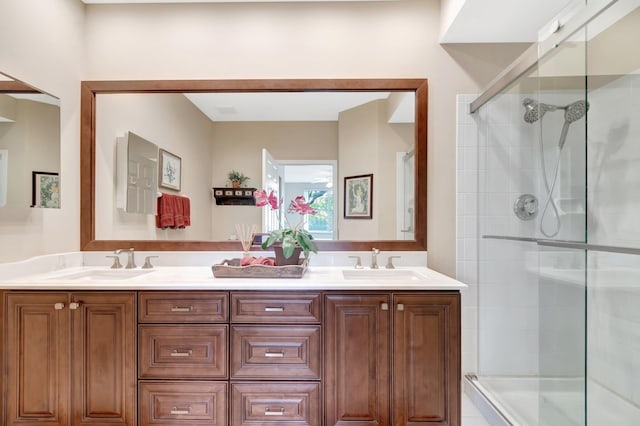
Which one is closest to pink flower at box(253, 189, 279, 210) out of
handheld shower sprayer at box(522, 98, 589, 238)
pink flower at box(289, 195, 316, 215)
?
pink flower at box(289, 195, 316, 215)

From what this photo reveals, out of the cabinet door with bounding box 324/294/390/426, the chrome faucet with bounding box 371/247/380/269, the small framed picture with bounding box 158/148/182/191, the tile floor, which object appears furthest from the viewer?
the small framed picture with bounding box 158/148/182/191

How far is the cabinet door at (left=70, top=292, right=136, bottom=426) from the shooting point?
4.92ft

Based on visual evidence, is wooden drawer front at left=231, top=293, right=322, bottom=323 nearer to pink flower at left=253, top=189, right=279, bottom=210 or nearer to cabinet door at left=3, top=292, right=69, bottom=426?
pink flower at left=253, top=189, right=279, bottom=210

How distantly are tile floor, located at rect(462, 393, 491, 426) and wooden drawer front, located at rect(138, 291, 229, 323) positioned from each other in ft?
4.75

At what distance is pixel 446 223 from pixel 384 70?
3.49ft

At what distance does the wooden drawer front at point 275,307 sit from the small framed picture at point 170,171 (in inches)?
38.9

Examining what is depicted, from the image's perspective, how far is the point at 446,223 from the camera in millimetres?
2057

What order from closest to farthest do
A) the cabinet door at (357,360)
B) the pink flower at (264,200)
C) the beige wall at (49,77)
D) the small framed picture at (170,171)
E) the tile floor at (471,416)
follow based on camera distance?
the cabinet door at (357,360) < the beige wall at (49,77) < the tile floor at (471,416) < the pink flower at (264,200) < the small framed picture at (170,171)

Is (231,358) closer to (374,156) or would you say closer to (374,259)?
(374,259)

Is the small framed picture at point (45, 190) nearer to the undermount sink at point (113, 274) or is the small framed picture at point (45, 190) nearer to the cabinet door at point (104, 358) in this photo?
the undermount sink at point (113, 274)

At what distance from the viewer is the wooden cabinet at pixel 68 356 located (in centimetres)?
150

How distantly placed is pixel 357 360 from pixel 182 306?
2.84ft

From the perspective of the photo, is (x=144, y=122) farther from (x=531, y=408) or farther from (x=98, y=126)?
(x=531, y=408)

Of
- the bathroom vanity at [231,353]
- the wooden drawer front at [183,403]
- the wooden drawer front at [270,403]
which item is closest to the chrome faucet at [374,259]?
the bathroom vanity at [231,353]
